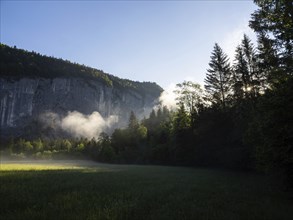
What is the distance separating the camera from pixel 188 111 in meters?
58.8

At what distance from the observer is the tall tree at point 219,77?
4950 centimetres

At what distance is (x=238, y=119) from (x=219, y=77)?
50.0 feet

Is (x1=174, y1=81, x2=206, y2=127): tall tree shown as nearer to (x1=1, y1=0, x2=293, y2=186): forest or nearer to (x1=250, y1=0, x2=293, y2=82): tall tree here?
(x1=1, y1=0, x2=293, y2=186): forest

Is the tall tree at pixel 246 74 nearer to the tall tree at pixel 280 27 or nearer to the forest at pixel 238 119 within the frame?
the forest at pixel 238 119

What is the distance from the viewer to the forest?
14594mm

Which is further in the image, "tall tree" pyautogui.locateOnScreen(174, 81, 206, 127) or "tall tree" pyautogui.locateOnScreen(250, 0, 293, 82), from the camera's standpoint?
"tall tree" pyautogui.locateOnScreen(174, 81, 206, 127)

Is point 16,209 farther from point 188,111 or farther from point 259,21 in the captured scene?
point 188,111

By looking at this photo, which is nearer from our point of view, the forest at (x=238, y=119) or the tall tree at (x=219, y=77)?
the forest at (x=238, y=119)

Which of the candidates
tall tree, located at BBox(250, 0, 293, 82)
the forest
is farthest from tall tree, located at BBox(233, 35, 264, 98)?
tall tree, located at BBox(250, 0, 293, 82)

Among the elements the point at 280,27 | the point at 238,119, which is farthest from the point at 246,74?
the point at 280,27

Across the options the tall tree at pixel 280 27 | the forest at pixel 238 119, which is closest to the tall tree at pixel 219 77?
the forest at pixel 238 119

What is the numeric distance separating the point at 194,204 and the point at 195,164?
139 ft

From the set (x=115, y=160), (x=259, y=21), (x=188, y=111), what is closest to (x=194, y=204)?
(x=259, y=21)

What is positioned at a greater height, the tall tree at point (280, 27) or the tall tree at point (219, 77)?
the tall tree at point (219, 77)
